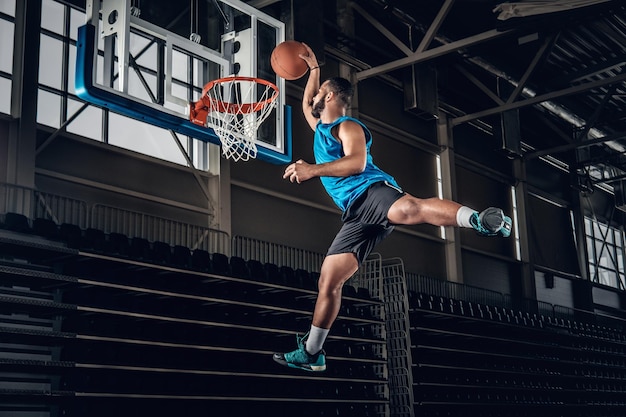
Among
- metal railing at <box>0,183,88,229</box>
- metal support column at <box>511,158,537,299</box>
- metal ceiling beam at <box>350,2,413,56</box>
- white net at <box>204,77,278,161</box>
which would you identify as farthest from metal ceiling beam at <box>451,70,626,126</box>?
metal railing at <box>0,183,88,229</box>

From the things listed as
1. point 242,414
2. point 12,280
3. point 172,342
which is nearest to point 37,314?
point 12,280

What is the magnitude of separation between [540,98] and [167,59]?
10.4m

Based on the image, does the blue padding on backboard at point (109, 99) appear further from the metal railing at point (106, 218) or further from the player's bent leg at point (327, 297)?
the player's bent leg at point (327, 297)

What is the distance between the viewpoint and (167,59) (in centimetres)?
861

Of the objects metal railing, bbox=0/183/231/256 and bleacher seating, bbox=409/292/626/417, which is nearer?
metal railing, bbox=0/183/231/256

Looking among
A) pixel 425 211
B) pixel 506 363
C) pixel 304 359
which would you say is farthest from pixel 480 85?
pixel 425 211

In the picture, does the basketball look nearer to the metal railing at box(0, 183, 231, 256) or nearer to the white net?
the white net

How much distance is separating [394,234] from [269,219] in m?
3.44

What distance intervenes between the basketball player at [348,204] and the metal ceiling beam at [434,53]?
365 inches

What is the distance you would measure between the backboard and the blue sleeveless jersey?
3.07 metres

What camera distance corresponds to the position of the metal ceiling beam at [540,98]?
16305 mm

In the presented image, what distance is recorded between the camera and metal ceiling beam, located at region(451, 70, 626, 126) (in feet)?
53.5

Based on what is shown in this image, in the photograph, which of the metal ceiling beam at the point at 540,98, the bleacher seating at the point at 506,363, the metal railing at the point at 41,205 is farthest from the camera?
the metal ceiling beam at the point at 540,98

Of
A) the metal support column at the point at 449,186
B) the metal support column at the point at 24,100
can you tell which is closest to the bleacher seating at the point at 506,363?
the metal support column at the point at 449,186
